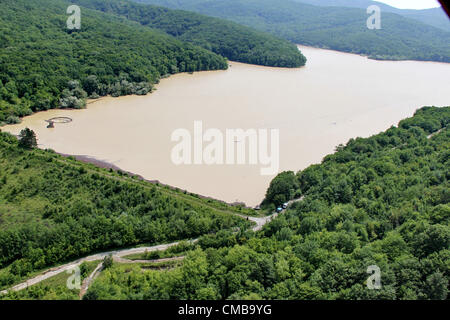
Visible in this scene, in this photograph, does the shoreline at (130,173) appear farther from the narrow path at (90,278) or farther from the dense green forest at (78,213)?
the narrow path at (90,278)

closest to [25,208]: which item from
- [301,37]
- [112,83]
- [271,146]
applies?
[271,146]

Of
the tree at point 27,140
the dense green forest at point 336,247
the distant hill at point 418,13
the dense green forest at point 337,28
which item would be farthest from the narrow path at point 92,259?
the distant hill at point 418,13

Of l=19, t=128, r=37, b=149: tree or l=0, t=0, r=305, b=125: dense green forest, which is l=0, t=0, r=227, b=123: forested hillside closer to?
l=0, t=0, r=305, b=125: dense green forest

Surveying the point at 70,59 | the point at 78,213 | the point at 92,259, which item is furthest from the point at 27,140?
the point at 70,59

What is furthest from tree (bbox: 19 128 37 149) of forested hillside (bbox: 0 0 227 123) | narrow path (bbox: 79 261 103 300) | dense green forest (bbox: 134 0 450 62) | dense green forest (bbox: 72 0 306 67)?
dense green forest (bbox: 134 0 450 62)

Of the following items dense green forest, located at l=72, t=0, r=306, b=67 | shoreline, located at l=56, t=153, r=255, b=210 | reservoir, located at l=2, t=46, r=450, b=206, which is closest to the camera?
shoreline, located at l=56, t=153, r=255, b=210

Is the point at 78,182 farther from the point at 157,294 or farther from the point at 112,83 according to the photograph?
the point at 112,83

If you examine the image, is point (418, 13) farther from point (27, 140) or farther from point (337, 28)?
point (27, 140)
